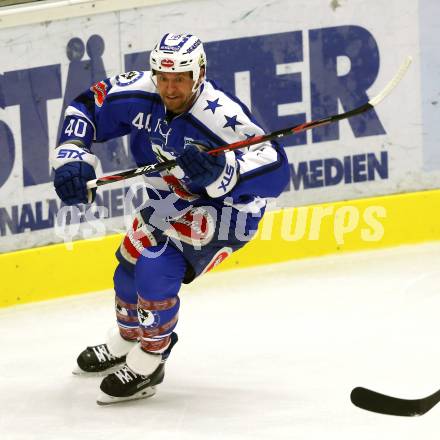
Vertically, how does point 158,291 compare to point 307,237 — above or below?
above

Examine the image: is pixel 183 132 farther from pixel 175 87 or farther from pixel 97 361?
pixel 97 361

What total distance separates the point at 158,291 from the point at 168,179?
41cm

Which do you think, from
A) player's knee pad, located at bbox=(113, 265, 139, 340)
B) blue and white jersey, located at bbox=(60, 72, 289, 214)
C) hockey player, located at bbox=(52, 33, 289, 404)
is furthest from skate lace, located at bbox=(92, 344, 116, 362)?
blue and white jersey, located at bbox=(60, 72, 289, 214)

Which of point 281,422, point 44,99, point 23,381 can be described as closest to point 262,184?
point 281,422

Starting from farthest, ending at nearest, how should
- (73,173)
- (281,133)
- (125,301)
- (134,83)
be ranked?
(125,301)
(134,83)
(73,173)
(281,133)

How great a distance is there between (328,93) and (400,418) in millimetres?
2168

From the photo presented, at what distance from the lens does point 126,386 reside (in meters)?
4.43

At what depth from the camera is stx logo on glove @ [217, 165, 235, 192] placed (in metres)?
4.04

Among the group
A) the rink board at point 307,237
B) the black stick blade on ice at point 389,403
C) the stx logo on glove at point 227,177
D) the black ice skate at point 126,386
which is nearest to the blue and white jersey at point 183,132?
the stx logo on glove at point 227,177

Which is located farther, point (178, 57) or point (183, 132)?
point (183, 132)

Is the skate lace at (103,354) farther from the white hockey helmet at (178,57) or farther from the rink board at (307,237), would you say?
the white hockey helmet at (178,57)

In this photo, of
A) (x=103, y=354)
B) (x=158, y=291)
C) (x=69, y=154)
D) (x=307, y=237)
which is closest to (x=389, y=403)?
(x=158, y=291)

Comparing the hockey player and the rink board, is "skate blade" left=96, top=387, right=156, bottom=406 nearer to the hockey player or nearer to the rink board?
the hockey player

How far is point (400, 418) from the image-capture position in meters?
4.13
